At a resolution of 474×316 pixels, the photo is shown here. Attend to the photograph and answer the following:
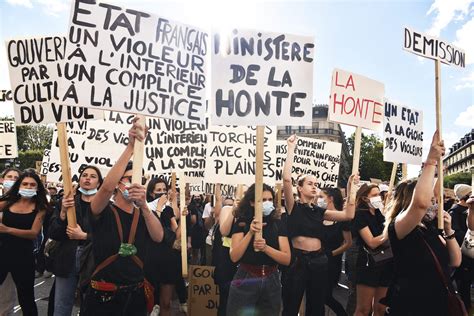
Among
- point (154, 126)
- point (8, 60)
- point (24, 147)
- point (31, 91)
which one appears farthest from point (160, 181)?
point (24, 147)

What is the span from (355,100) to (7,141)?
6038 mm

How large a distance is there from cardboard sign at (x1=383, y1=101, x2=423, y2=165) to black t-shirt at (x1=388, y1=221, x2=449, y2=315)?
363cm

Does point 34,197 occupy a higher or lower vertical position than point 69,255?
higher

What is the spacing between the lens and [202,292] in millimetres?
6312

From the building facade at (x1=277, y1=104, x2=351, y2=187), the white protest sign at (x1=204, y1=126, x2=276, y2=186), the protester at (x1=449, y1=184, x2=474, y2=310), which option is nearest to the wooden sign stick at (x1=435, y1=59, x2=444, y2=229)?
the white protest sign at (x1=204, y1=126, x2=276, y2=186)

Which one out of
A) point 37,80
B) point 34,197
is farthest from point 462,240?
Answer: point 37,80

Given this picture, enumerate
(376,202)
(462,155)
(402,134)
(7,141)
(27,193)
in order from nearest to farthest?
1. (27,193)
2. (376,202)
3. (402,134)
4. (7,141)
5. (462,155)

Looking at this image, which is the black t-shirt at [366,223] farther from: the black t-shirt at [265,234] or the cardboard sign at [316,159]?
the cardboard sign at [316,159]

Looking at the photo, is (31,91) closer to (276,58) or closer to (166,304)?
(276,58)

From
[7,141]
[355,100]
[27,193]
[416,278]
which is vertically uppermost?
[355,100]

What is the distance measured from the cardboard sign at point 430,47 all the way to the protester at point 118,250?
345 cm

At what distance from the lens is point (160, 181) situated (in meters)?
6.25

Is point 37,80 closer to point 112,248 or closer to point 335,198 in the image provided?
point 112,248

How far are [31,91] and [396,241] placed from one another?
4.27m
